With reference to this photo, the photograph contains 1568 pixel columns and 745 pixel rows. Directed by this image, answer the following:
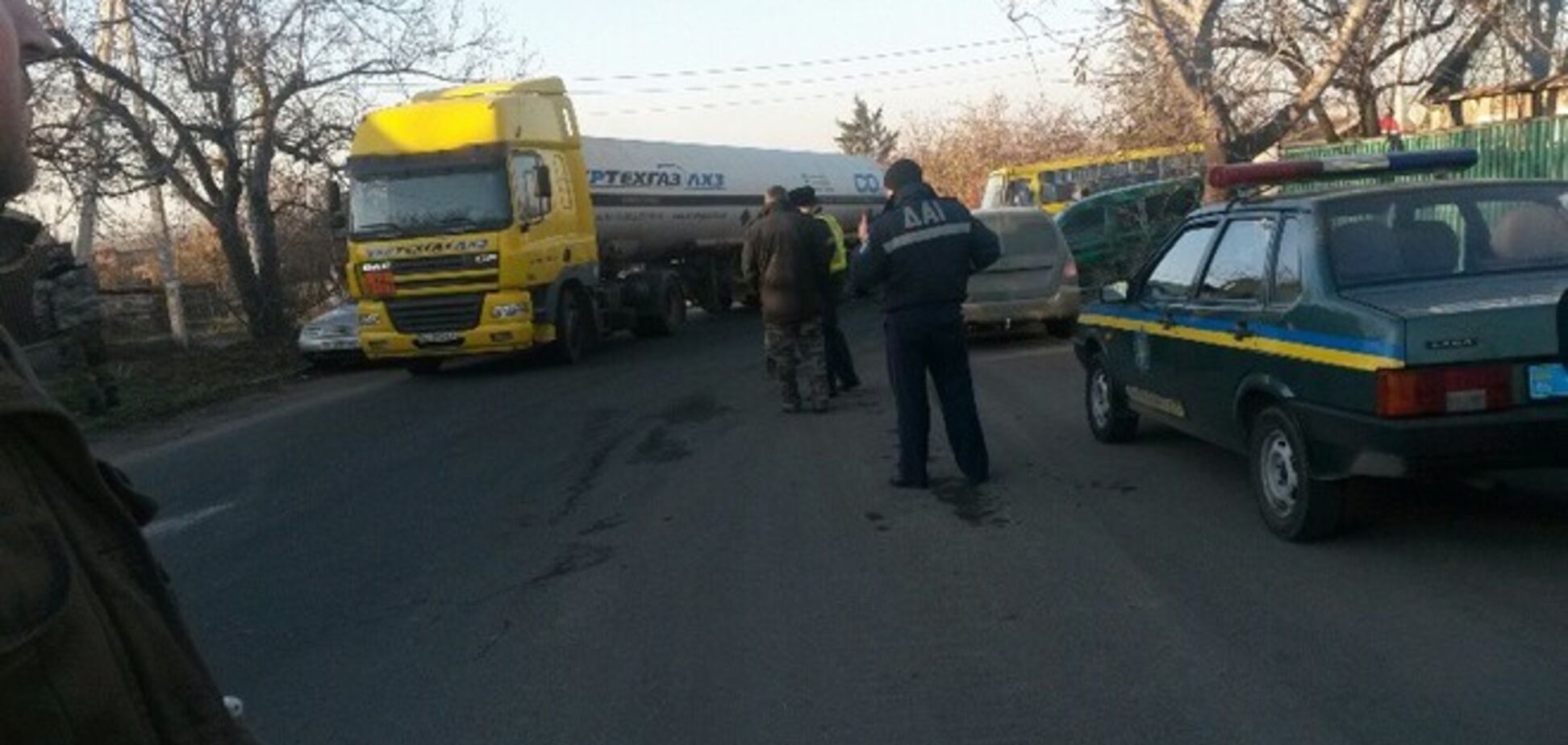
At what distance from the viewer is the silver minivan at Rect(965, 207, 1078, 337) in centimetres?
1638

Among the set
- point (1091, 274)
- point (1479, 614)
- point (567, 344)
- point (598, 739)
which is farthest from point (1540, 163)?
point (598, 739)

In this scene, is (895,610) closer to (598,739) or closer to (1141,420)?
(598,739)

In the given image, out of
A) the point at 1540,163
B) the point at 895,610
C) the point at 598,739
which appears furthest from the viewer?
the point at 1540,163

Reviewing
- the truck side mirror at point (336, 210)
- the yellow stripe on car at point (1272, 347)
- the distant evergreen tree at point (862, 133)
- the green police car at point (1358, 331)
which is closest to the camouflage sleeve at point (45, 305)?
the truck side mirror at point (336, 210)

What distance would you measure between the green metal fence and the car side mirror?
27.0 ft

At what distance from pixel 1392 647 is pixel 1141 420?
17.2 ft

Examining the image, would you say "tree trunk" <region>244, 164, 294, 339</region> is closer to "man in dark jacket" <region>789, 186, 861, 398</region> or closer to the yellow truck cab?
the yellow truck cab

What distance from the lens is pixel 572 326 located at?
18781mm

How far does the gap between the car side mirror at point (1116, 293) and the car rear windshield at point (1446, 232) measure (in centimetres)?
221

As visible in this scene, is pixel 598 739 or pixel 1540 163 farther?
pixel 1540 163

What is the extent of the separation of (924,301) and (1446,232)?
2.71m

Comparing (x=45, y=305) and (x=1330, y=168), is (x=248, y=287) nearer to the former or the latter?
(x=45, y=305)

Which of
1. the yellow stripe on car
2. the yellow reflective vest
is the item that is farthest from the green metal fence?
the yellow stripe on car

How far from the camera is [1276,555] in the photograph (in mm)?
6477
